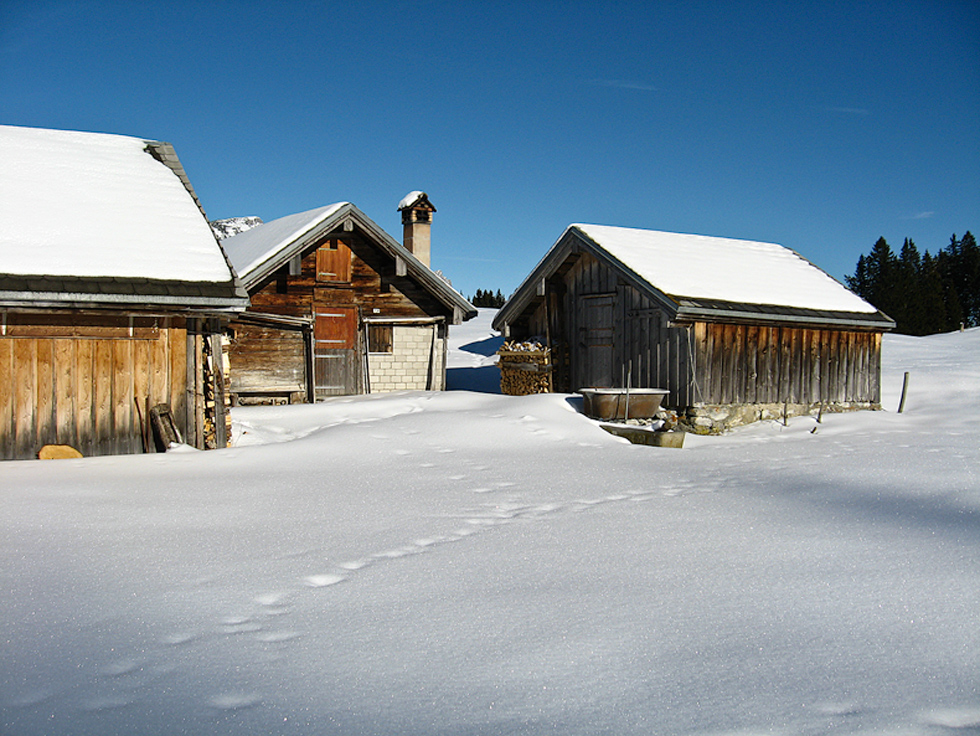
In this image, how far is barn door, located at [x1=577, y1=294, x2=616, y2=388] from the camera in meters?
17.2

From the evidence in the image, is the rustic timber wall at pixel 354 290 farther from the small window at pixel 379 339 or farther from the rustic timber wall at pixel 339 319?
the small window at pixel 379 339

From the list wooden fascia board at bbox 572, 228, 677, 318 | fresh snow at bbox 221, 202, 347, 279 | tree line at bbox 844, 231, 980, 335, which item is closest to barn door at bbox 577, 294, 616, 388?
wooden fascia board at bbox 572, 228, 677, 318

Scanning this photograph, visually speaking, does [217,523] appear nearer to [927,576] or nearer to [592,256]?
[927,576]

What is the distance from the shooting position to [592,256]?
1747 cm

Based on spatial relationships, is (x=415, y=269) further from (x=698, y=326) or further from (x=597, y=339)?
(x=698, y=326)

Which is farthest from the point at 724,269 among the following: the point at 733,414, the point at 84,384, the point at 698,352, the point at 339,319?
the point at 84,384

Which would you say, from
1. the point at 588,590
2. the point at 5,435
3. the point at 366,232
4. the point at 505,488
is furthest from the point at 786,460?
the point at 366,232

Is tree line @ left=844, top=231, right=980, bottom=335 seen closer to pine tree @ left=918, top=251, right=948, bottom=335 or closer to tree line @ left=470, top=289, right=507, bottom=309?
pine tree @ left=918, top=251, right=948, bottom=335

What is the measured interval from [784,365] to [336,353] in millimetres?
Answer: 10748

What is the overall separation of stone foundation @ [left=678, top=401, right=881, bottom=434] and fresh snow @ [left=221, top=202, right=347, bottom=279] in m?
9.46

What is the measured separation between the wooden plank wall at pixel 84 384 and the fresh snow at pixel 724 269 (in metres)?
9.56

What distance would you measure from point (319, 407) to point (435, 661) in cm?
1199

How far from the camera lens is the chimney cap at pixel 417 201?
2180cm

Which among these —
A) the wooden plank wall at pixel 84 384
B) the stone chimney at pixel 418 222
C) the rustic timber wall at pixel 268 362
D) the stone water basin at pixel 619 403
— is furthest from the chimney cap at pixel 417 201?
the wooden plank wall at pixel 84 384
